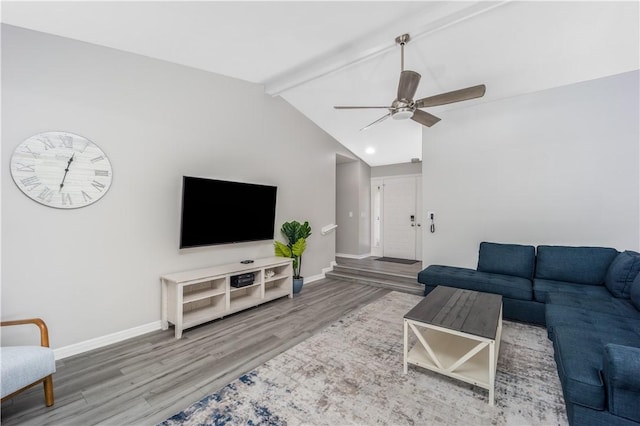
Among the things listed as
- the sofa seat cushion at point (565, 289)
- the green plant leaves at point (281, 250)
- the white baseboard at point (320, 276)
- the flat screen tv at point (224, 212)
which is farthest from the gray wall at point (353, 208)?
the sofa seat cushion at point (565, 289)

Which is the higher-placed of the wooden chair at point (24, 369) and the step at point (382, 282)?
the wooden chair at point (24, 369)

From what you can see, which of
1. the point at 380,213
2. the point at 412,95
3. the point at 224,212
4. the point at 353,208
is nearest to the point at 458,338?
the point at 412,95

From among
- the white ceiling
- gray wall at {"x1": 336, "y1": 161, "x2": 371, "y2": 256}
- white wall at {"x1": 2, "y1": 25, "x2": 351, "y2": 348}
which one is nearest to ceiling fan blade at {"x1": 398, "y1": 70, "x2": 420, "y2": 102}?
the white ceiling

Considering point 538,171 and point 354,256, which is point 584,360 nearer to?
point 538,171

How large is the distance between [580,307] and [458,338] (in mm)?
1132

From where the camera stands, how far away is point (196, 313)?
3213 mm

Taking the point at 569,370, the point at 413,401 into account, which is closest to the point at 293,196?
the point at 413,401

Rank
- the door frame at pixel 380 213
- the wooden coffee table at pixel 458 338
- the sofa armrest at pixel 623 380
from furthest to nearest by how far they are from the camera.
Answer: the door frame at pixel 380 213 → the wooden coffee table at pixel 458 338 → the sofa armrest at pixel 623 380

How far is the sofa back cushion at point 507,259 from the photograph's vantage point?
3564 millimetres

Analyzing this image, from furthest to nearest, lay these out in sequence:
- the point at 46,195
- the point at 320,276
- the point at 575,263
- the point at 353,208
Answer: the point at 353,208, the point at 320,276, the point at 575,263, the point at 46,195

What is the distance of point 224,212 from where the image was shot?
358cm

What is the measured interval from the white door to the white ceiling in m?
2.90

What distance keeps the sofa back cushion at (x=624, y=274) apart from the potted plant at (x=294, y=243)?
3.69 meters

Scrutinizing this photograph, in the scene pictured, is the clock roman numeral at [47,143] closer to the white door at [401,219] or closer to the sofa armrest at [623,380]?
the sofa armrest at [623,380]
